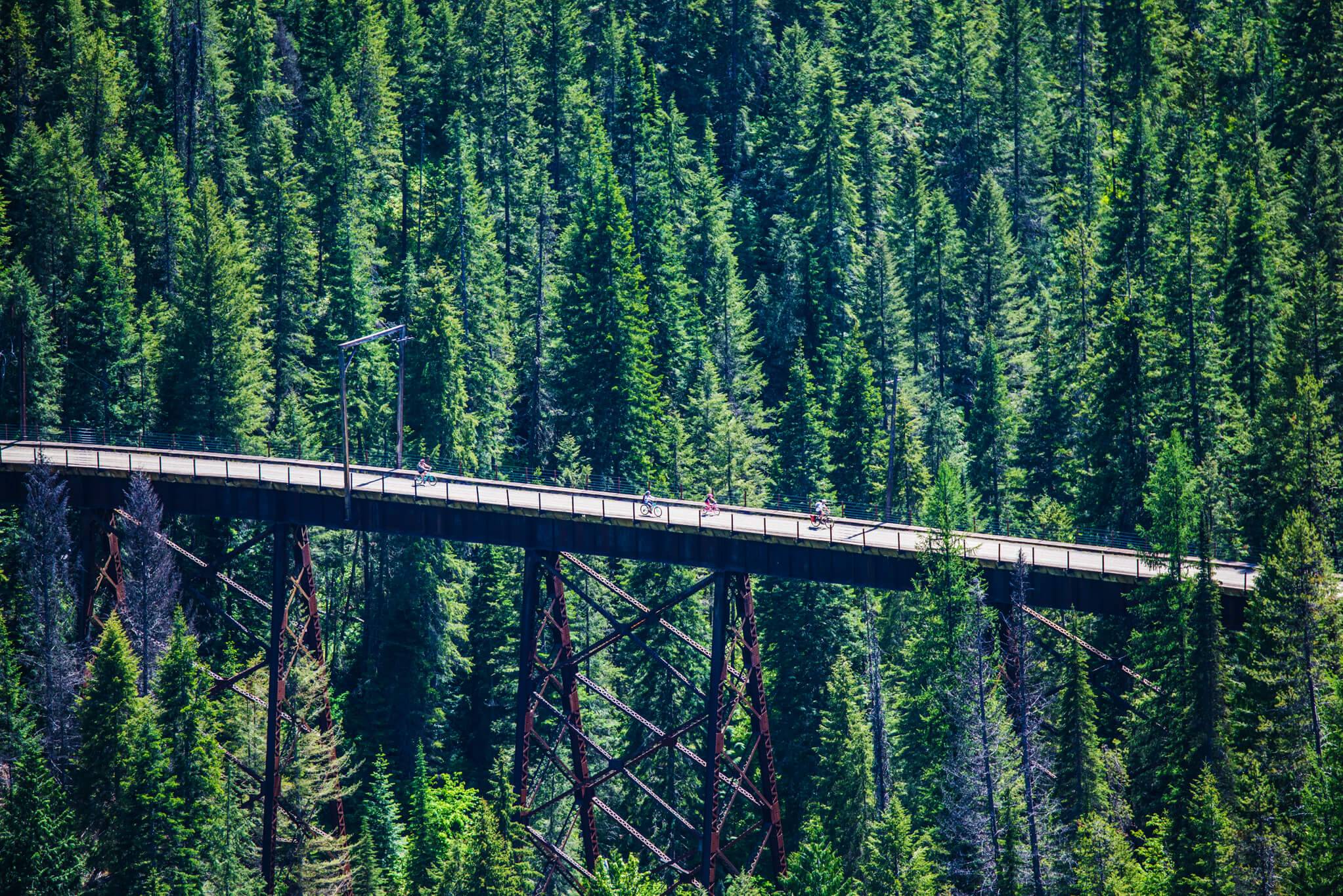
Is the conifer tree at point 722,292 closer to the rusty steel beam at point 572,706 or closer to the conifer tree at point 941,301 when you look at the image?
the conifer tree at point 941,301

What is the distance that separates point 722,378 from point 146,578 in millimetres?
27476

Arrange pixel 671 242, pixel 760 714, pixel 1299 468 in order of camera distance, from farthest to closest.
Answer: pixel 671 242 → pixel 760 714 → pixel 1299 468

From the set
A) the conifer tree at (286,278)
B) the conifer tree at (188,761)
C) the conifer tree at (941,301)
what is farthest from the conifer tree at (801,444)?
the conifer tree at (188,761)

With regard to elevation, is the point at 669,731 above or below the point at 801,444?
below

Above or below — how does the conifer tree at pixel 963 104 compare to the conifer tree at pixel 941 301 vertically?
above

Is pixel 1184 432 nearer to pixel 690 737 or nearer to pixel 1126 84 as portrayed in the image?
pixel 690 737

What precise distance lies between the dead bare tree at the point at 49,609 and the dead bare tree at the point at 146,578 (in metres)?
2.06

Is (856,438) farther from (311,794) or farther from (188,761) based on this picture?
(188,761)

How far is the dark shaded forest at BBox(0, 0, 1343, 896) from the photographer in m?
52.8

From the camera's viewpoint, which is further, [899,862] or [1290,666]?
[899,862]

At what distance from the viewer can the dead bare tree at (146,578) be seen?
5991 cm

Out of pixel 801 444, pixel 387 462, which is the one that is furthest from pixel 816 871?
pixel 387 462

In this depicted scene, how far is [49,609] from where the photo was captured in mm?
60781

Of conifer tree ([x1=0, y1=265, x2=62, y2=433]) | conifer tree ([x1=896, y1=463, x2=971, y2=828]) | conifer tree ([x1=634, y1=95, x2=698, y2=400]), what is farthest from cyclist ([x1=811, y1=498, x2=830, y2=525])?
conifer tree ([x1=0, y1=265, x2=62, y2=433])
